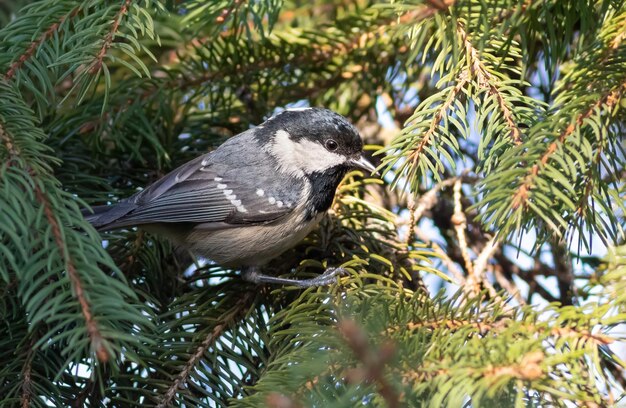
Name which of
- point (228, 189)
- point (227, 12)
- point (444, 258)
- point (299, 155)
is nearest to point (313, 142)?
point (299, 155)

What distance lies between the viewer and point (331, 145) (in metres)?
1.93

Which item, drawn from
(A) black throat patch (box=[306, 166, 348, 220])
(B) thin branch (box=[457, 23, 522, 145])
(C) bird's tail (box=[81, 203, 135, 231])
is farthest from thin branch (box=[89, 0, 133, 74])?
(A) black throat patch (box=[306, 166, 348, 220])

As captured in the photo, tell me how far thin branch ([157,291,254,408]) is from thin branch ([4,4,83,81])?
0.65m

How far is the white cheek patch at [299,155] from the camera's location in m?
1.96

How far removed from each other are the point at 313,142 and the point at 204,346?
32.0 inches

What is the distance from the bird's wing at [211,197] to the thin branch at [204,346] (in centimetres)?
38

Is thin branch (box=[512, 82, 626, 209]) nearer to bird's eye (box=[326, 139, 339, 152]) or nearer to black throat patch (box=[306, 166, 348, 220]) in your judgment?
black throat patch (box=[306, 166, 348, 220])

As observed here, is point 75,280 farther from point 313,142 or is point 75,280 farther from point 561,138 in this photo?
point 313,142

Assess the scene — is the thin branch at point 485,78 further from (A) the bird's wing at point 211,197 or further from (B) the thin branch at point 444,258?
(A) the bird's wing at point 211,197

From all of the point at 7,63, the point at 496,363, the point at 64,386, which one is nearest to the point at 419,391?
the point at 496,363

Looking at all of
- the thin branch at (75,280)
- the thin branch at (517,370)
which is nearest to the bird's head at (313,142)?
the thin branch at (75,280)

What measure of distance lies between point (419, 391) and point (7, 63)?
0.98 meters

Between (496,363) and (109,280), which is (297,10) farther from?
(496,363)

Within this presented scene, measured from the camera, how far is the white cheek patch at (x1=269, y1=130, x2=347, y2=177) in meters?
1.96
